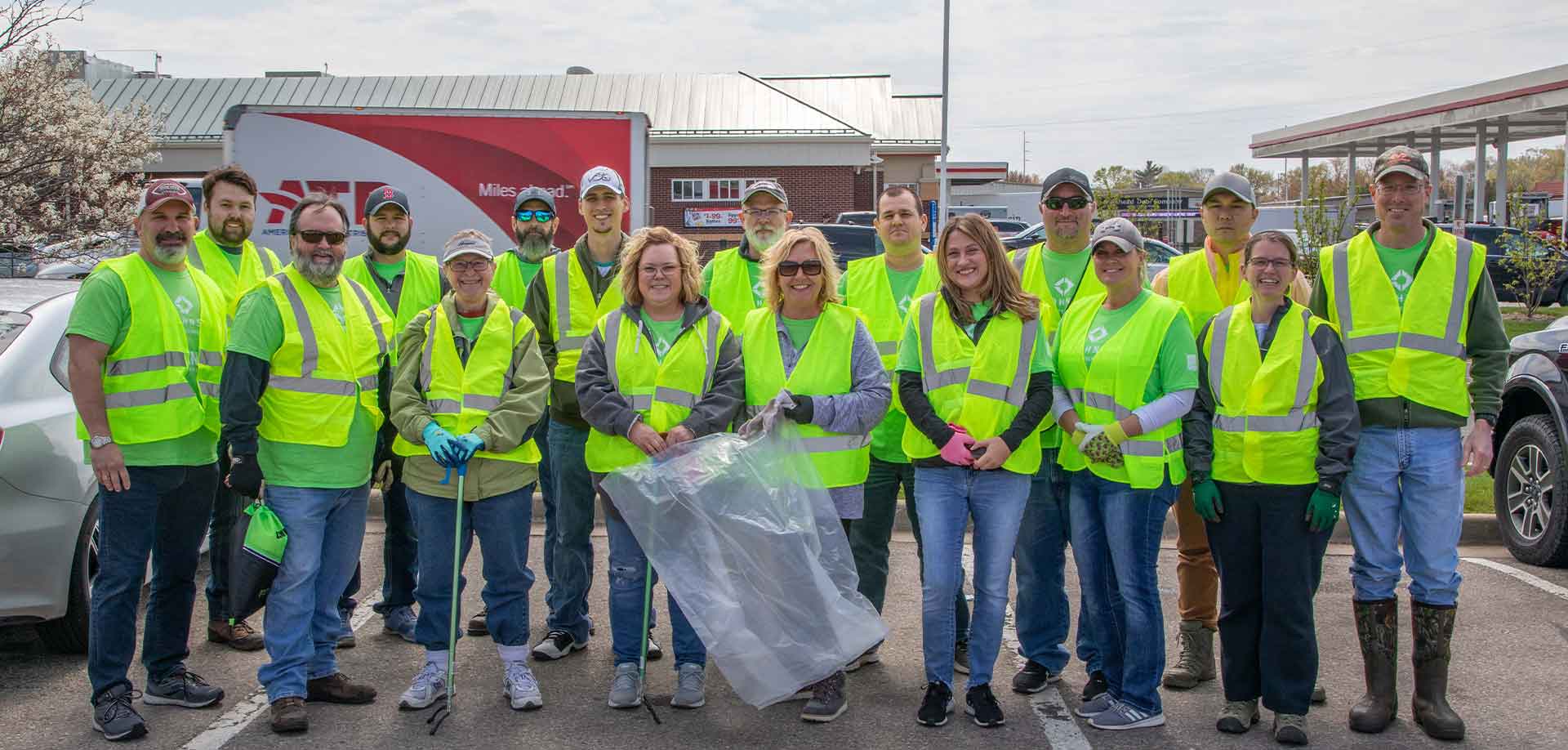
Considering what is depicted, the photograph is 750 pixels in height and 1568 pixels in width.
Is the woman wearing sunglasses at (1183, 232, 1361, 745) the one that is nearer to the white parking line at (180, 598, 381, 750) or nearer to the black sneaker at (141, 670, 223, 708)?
the white parking line at (180, 598, 381, 750)

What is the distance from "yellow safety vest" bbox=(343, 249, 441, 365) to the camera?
5.75m

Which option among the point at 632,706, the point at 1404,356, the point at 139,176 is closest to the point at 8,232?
the point at 139,176

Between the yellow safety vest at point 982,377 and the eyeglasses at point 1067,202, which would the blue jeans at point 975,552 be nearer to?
the yellow safety vest at point 982,377

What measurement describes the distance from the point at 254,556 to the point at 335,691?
0.68 meters

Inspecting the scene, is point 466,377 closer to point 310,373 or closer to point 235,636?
point 310,373

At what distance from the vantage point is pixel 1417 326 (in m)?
4.55

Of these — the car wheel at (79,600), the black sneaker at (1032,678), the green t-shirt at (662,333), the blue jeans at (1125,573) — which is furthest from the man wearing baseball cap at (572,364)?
the blue jeans at (1125,573)

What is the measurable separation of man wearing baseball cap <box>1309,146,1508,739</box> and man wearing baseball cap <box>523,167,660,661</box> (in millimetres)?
2904

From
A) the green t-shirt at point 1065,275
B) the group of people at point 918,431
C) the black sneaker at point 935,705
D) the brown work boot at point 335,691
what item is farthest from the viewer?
the green t-shirt at point 1065,275

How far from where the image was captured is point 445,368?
478 cm

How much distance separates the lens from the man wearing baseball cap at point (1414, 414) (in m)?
4.52

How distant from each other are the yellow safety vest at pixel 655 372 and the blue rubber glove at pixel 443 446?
1.86ft

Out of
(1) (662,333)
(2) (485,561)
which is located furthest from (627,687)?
(1) (662,333)

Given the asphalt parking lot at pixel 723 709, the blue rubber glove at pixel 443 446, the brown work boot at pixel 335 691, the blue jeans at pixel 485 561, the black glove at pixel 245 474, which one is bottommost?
the asphalt parking lot at pixel 723 709
